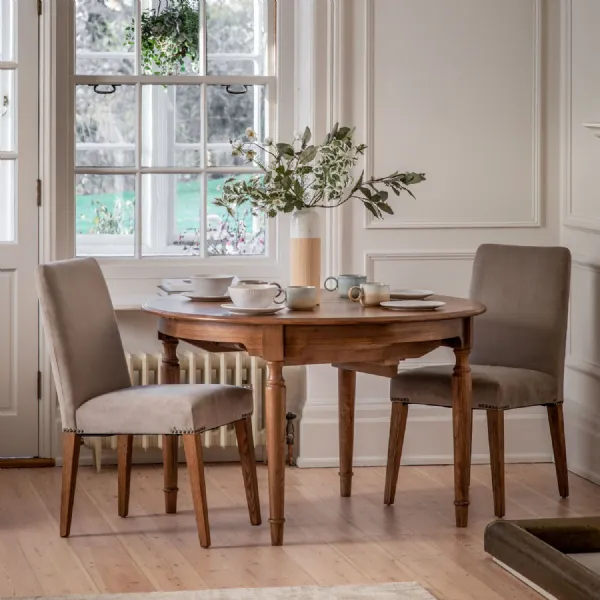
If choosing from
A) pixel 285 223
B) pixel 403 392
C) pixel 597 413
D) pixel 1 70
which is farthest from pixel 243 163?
pixel 597 413

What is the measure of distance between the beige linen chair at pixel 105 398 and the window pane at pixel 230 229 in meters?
1.03

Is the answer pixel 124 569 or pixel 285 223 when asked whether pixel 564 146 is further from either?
pixel 124 569

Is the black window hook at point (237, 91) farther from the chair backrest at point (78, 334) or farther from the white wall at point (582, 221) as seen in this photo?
the white wall at point (582, 221)

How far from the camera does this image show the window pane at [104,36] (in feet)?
15.7

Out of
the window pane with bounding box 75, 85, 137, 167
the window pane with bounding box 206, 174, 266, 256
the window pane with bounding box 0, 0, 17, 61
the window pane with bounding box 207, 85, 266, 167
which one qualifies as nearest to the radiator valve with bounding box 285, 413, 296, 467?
the window pane with bounding box 206, 174, 266, 256

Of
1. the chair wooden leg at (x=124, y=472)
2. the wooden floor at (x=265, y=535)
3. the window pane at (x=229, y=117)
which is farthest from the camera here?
the window pane at (x=229, y=117)

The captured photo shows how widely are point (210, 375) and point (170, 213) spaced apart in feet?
2.42

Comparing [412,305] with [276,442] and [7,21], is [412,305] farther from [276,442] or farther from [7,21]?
[7,21]

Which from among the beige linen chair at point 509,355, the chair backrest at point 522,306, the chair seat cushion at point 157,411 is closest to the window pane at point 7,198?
the chair seat cushion at point 157,411

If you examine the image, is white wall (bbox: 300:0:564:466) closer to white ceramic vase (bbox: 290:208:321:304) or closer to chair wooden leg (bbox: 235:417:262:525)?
white ceramic vase (bbox: 290:208:321:304)

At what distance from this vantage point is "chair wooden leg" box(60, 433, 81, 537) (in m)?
3.72

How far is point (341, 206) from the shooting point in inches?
187

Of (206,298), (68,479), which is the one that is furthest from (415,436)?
(68,479)

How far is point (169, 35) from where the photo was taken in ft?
15.8
